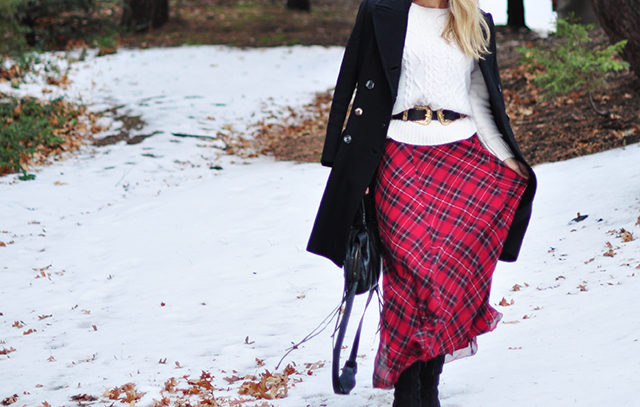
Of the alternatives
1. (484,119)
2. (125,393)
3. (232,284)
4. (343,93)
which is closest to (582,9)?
(232,284)

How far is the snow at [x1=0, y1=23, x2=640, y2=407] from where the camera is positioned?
344 cm

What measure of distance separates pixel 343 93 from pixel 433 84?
41 cm

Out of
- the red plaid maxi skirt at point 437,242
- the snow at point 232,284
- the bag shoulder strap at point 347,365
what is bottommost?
the snow at point 232,284

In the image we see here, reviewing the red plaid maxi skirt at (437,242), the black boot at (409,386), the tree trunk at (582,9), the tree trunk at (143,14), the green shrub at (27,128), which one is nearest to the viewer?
the red plaid maxi skirt at (437,242)

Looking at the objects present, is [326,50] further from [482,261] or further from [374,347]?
[482,261]

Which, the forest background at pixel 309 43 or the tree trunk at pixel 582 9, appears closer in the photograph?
the forest background at pixel 309 43

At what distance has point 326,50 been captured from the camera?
1580 cm

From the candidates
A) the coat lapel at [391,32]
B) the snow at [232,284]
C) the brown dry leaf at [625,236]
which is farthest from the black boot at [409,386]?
the brown dry leaf at [625,236]

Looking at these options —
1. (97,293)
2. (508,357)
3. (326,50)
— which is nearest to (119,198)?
(97,293)

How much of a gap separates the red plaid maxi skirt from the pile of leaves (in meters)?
6.50

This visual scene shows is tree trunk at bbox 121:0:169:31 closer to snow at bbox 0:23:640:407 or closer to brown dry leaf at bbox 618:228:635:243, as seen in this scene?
snow at bbox 0:23:640:407

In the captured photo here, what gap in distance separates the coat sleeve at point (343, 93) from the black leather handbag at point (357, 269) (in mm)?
273

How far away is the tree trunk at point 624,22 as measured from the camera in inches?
248

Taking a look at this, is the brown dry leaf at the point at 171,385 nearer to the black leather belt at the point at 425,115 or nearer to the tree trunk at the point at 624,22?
the black leather belt at the point at 425,115
